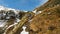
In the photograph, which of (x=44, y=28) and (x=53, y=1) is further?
(x=53, y=1)

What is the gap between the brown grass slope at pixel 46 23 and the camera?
52384mm

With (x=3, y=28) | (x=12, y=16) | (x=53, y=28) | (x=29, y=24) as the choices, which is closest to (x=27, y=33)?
(x=29, y=24)

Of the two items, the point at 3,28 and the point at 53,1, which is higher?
the point at 53,1

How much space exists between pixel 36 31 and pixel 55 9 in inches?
385

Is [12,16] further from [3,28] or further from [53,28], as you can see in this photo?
[53,28]

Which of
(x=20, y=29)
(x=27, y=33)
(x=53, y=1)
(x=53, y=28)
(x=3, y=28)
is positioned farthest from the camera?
(x=53, y=1)

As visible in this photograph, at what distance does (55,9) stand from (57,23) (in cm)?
832

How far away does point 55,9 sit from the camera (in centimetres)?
6153

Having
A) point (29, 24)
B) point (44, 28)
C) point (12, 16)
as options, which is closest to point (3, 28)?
point (12, 16)

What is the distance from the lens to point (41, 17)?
190 feet

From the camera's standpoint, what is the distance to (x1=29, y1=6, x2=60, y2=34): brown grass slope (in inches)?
2062

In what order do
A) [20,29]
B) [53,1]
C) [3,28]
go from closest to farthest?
[20,29] → [3,28] → [53,1]

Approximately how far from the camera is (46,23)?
54.6m

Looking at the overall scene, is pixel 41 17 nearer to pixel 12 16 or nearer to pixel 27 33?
pixel 27 33
